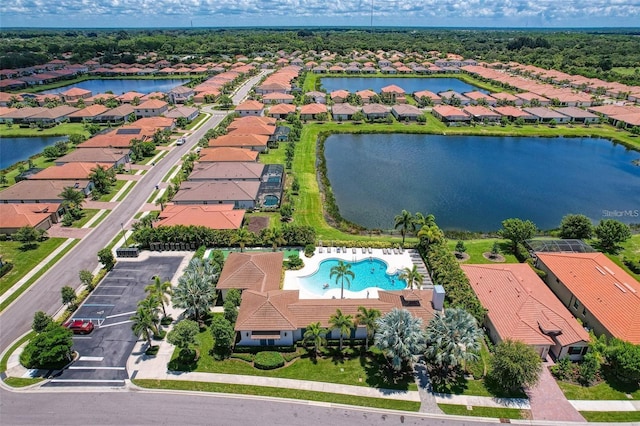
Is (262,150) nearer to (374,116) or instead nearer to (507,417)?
(374,116)

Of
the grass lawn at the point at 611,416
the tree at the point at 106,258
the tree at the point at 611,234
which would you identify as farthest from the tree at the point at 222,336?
the tree at the point at 611,234

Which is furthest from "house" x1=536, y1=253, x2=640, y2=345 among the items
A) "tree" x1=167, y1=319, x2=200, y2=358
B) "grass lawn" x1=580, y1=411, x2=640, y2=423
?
"tree" x1=167, y1=319, x2=200, y2=358

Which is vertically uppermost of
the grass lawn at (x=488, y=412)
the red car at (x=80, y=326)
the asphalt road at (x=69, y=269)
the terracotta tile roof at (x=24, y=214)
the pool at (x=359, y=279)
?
the terracotta tile roof at (x=24, y=214)

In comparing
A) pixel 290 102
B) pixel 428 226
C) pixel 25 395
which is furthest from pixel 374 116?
pixel 25 395

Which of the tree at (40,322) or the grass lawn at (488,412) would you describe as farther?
the tree at (40,322)

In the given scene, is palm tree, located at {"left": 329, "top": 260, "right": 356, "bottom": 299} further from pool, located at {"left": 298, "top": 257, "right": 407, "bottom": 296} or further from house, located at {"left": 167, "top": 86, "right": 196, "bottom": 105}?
house, located at {"left": 167, "top": 86, "right": 196, "bottom": 105}

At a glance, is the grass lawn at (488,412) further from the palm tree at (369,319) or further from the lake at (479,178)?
the lake at (479,178)
